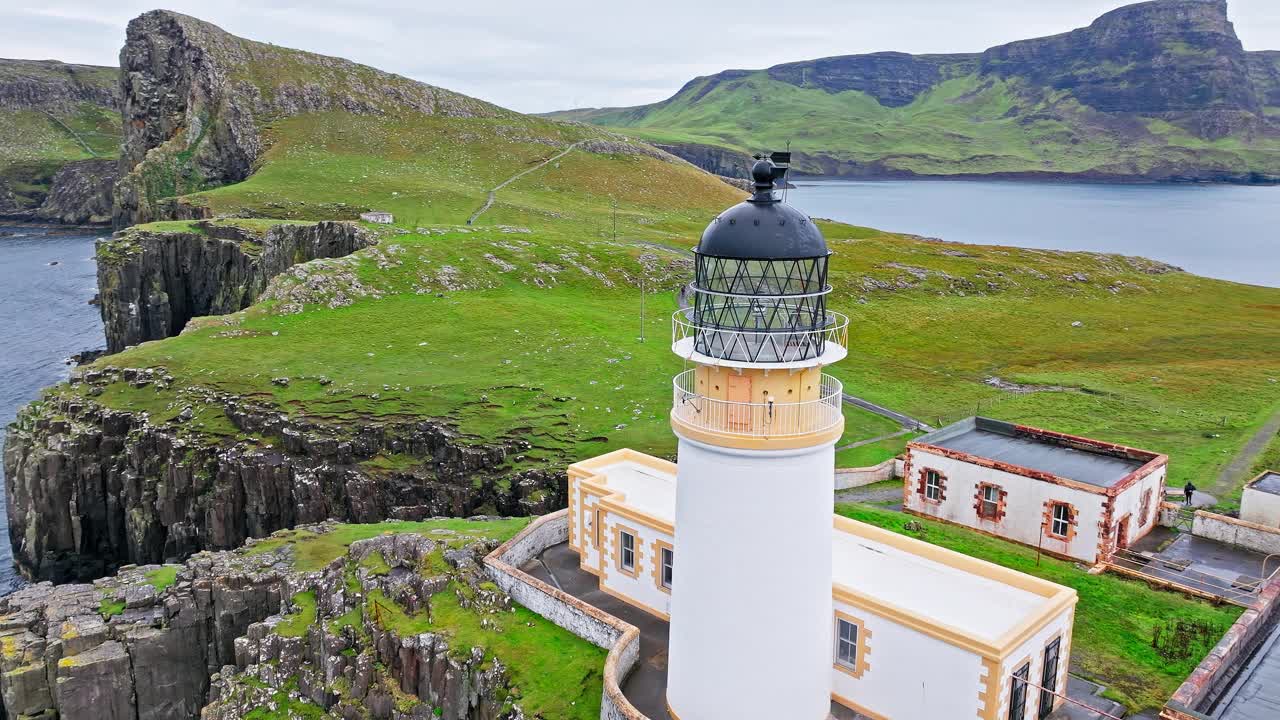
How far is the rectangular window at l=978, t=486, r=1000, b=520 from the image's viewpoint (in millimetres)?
29688

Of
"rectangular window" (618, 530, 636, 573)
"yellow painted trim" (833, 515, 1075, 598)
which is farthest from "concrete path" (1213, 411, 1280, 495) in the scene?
"rectangular window" (618, 530, 636, 573)

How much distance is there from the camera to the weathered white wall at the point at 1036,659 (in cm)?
1691

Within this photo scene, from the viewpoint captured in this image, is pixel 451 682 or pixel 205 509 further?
pixel 205 509

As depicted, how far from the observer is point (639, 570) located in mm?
23812

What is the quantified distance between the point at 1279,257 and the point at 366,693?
558 ft

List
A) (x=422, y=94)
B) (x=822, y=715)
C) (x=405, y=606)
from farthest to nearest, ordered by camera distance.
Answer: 1. (x=422, y=94)
2. (x=405, y=606)
3. (x=822, y=715)

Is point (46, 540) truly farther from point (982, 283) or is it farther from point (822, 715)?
point (982, 283)

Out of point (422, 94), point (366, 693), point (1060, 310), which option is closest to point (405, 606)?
point (366, 693)

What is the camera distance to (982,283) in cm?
8475

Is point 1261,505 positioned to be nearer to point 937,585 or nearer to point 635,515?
point 937,585

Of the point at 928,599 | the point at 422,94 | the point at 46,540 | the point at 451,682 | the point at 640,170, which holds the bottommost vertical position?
the point at 46,540

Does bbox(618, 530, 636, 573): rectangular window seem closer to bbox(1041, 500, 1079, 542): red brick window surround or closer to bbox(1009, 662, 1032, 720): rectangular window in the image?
bbox(1009, 662, 1032, 720): rectangular window

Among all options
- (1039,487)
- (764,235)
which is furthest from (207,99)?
(764,235)

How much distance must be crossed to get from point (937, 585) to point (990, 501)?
1169cm
